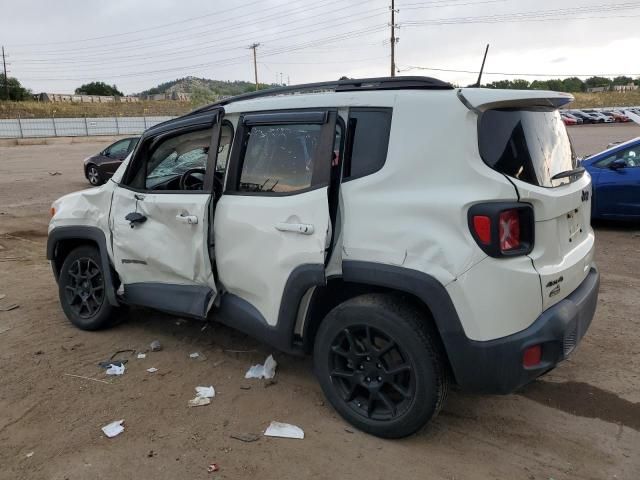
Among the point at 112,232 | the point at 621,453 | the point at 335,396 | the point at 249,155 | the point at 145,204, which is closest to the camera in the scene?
the point at 621,453

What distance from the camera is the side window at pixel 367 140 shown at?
2.86m

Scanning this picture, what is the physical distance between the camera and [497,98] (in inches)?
105

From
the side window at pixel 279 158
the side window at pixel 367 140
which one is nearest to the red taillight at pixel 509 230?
the side window at pixel 367 140

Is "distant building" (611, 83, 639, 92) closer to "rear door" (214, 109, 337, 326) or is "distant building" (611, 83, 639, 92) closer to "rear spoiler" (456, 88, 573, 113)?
"rear spoiler" (456, 88, 573, 113)

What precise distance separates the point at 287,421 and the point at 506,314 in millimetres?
1468

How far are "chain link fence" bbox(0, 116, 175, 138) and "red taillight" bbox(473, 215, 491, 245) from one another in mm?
41950

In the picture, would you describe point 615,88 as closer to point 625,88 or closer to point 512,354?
point 625,88

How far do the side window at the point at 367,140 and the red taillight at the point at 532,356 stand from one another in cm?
120

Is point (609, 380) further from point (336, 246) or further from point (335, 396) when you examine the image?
point (336, 246)

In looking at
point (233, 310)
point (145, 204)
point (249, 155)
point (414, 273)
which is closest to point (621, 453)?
point (414, 273)

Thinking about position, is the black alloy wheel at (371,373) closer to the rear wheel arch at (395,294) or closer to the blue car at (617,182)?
the rear wheel arch at (395,294)

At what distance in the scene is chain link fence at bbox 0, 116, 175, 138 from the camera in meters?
42.9

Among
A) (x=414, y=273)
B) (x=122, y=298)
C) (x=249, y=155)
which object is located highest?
(x=249, y=155)

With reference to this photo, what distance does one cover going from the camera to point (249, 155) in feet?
11.5
